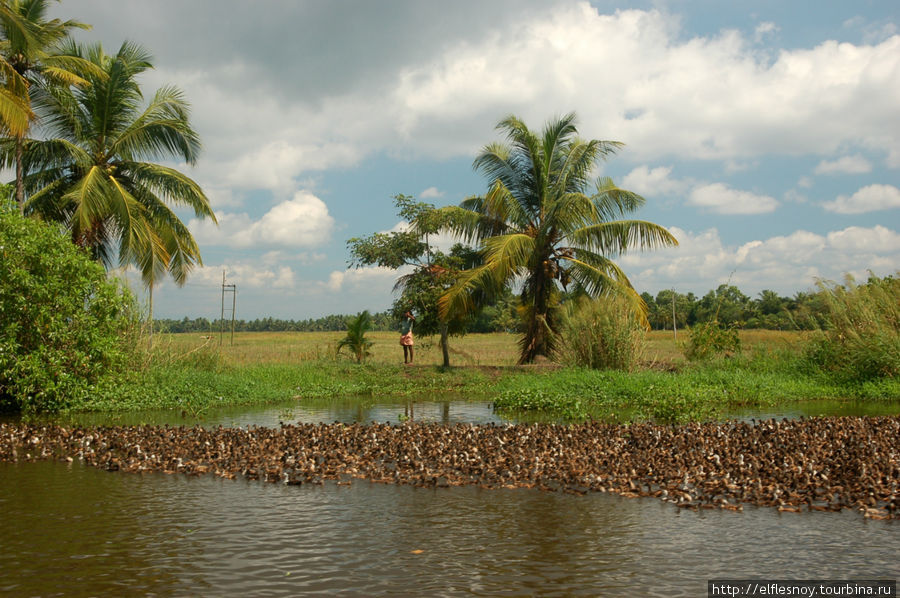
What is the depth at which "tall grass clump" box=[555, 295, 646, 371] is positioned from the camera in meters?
18.3

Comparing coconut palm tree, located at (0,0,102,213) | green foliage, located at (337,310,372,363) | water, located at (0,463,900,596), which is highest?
coconut palm tree, located at (0,0,102,213)

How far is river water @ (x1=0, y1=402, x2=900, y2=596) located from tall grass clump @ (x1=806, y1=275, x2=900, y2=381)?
43.4ft

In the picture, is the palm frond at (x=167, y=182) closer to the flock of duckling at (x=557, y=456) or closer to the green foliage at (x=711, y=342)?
the flock of duckling at (x=557, y=456)

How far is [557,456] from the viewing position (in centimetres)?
876

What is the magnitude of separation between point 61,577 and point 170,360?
13.4 meters

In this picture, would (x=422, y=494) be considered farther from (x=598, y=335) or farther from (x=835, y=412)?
(x=598, y=335)

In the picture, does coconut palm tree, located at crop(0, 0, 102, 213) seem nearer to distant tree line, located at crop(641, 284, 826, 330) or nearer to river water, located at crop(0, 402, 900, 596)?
river water, located at crop(0, 402, 900, 596)

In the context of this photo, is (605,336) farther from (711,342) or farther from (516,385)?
(711,342)

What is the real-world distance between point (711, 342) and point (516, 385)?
9.53 m

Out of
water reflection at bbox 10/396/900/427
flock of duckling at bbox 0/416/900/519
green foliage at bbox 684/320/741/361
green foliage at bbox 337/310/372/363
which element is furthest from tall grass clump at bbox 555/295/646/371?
green foliage at bbox 337/310/372/363

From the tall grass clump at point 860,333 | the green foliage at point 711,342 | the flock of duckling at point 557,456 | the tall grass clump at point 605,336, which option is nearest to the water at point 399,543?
the flock of duckling at point 557,456

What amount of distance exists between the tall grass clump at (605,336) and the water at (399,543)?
11.4m

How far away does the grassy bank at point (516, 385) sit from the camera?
14.6 m

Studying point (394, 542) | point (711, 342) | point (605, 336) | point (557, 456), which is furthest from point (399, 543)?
point (711, 342)
